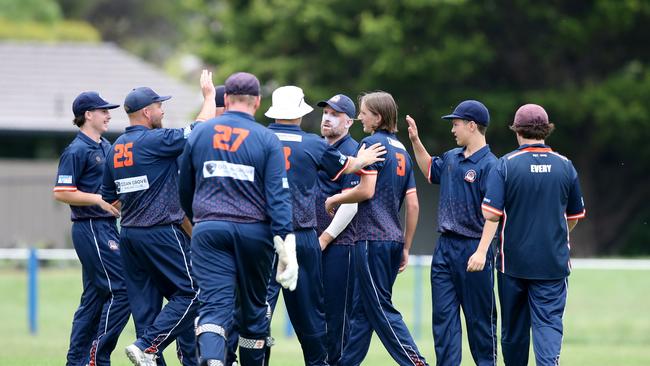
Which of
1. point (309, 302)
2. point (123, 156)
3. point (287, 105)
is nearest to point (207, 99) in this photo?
point (287, 105)

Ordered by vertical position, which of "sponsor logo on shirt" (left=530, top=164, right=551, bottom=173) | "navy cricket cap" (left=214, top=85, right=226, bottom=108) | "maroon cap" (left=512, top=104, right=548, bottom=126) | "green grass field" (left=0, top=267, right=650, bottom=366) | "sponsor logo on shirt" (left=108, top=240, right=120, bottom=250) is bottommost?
"green grass field" (left=0, top=267, right=650, bottom=366)

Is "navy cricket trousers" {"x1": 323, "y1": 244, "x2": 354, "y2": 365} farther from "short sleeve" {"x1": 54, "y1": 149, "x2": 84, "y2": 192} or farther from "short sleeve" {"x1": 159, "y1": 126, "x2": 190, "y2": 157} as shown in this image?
"short sleeve" {"x1": 54, "y1": 149, "x2": 84, "y2": 192}

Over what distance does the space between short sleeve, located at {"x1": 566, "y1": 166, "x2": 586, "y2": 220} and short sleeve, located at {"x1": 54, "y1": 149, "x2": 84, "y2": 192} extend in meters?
4.36

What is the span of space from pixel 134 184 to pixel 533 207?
331 cm

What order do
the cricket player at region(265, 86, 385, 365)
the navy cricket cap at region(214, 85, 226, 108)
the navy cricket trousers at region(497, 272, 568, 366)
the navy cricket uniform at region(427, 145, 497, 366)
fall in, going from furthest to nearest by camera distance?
the navy cricket cap at region(214, 85, 226, 108) → the navy cricket uniform at region(427, 145, 497, 366) → the cricket player at region(265, 86, 385, 365) → the navy cricket trousers at region(497, 272, 568, 366)

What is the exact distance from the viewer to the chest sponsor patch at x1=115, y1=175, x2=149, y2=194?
8961 millimetres

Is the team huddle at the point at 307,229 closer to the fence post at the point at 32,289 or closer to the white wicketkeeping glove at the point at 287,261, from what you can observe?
the white wicketkeeping glove at the point at 287,261

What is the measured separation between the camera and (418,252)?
97.0ft

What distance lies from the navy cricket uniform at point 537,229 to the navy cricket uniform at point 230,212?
1.84 metres

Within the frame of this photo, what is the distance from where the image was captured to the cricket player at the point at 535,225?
857 cm

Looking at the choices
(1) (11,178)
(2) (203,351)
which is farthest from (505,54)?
(2) (203,351)

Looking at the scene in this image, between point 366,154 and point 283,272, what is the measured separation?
4.98 ft

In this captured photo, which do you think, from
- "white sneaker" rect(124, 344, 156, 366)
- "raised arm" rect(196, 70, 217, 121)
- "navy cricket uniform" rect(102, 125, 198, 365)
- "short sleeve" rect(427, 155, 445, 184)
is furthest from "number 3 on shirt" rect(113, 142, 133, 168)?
"short sleeve" rect(427, 155, 445, 184)

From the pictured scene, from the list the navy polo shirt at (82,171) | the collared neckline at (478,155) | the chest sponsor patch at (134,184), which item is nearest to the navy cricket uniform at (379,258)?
the collared neckline at (478,155)
